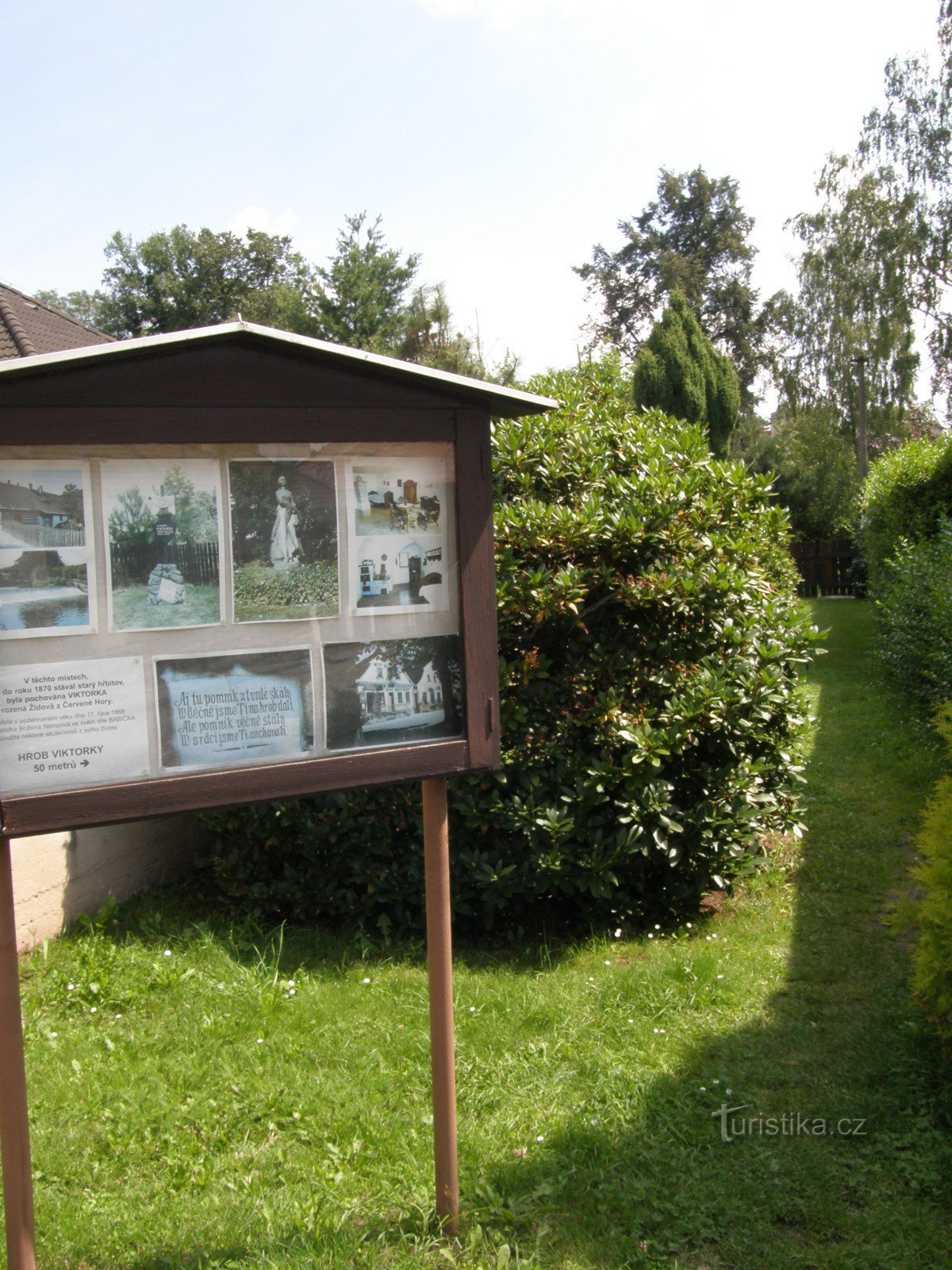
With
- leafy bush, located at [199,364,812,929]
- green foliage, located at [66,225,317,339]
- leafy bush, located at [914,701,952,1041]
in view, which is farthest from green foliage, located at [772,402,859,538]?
leafy bush, located at [914,701,952,1041]

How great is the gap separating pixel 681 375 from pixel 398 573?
16.4m

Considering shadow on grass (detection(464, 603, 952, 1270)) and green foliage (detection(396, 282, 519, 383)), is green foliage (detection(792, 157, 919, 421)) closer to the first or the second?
green foliage (detection(396, 282, 519, 383))

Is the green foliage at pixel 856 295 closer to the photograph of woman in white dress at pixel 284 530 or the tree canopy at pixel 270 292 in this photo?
the tree canopy at pixel 270 292

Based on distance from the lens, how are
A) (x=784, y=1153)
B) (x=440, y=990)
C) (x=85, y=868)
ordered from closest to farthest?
(x=440, y=990) < (x=784, y=1153) < (x=85, y=868)

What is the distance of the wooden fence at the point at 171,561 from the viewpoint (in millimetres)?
2209

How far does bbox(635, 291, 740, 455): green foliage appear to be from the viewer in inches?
701

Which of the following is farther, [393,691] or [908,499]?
[908,499]

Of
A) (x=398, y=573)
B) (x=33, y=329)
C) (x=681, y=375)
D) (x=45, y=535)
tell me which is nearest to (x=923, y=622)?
(x=33, y=329)

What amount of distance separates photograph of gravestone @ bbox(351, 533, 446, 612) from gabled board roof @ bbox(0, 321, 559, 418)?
0.34m

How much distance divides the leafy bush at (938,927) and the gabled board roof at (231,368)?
2.01 meters

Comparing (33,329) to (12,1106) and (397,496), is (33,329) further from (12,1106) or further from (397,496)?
(12,1106)

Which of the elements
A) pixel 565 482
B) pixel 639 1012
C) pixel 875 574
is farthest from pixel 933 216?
pixel 639 1012

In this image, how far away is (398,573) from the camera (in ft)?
8.15

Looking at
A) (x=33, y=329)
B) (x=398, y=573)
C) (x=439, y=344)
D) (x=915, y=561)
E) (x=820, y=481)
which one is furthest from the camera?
(x=820, y=481)
